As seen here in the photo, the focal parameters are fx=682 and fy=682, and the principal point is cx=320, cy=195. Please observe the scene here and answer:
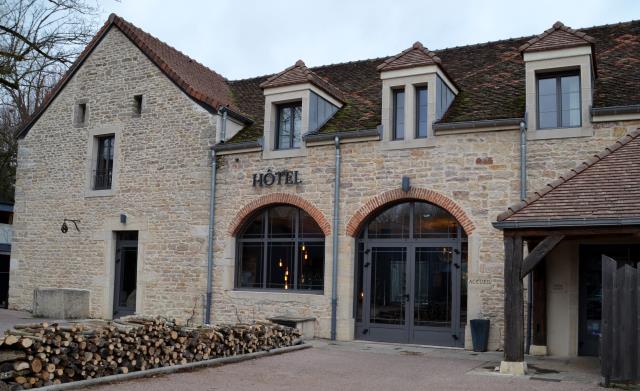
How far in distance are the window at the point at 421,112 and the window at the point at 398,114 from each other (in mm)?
337

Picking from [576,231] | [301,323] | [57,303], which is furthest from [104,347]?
[57,303]

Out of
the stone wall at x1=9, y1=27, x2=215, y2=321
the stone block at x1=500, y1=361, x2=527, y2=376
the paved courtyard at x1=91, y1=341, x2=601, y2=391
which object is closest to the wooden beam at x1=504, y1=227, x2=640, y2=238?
the stone block at x1=500, y1=361, x2=527, y2=376

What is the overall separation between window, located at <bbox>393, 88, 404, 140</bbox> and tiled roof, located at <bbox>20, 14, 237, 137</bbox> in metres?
4.38

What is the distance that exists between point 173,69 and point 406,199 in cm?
706

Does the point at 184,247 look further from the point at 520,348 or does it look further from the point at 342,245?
the point at 520,348

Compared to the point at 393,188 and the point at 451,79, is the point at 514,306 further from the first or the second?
the point at 451,79

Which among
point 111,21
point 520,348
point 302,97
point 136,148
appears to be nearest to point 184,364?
point 520,348

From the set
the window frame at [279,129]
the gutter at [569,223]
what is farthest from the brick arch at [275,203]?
the gutter at [569,223]

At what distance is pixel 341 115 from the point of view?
15758mm

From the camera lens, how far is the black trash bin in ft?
41.0

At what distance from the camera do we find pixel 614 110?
12117 mm

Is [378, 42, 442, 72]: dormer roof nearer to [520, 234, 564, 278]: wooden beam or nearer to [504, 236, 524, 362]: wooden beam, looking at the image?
[504, 236, 524, 362]: wooden beam

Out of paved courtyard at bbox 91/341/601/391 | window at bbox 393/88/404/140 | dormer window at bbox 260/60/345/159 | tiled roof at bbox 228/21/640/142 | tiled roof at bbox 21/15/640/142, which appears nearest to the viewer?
paved courtyard at bbox 91/341/601/391

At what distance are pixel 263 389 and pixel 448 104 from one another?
804 centimetres
